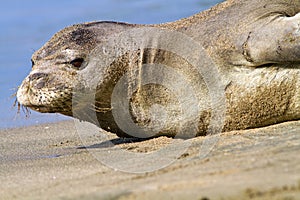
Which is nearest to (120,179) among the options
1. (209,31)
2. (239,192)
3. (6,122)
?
(239,192)

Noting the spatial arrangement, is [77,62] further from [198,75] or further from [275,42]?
[275,42]

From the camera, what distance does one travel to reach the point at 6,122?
36.0 ft

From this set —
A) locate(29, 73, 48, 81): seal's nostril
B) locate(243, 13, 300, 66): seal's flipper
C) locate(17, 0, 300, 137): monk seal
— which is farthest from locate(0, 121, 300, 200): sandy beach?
locate(29, 73, 48, 81): seal's nostril

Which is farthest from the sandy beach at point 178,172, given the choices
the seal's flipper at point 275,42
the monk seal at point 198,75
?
the seal's flipper at point 275,42

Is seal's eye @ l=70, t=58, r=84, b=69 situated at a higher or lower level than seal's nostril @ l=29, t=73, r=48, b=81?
higher

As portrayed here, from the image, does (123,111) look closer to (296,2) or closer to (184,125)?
(184,125)

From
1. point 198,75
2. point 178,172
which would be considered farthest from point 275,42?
point 178,172

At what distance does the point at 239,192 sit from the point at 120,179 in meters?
1.15

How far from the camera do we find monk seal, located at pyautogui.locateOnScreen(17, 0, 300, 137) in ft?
18.6

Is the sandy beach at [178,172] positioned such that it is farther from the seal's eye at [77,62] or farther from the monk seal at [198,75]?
the seal's eye at [77,62]

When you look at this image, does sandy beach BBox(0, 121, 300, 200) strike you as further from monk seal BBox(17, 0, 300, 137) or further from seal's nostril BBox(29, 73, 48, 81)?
seal's nostril BBox(29, 73, 48, 81)

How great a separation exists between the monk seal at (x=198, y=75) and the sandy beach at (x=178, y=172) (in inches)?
9.2

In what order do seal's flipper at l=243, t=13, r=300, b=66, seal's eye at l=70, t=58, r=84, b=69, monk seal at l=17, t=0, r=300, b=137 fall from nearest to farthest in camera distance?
seal's flipper at l=243, t=13, r=300, b=66 → monk seal at l=17, t=0, r=300, b=137 → seal's eye at l=70, t=58, r=84, b=69

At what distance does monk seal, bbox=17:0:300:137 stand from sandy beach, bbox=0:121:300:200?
0.23 metres
